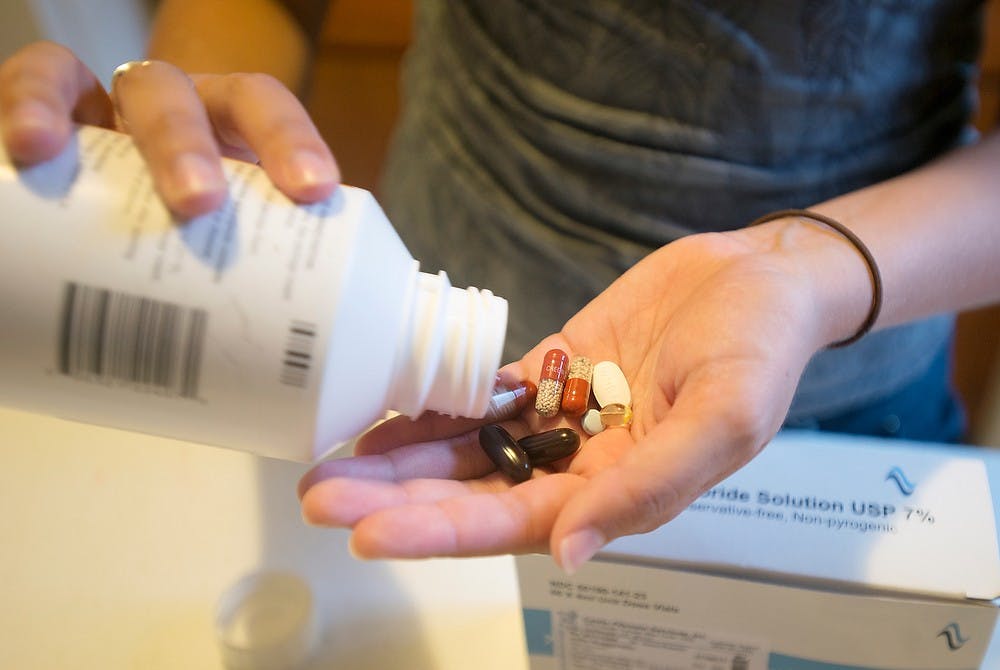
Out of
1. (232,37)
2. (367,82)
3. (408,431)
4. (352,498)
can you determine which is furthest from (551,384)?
(367,82)

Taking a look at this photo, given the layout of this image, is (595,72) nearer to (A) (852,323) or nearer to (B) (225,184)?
(A) (852,323)

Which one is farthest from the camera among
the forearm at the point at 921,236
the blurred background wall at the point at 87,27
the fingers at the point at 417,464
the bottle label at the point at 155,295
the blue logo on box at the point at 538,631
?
the blurred background wall at the point at 87,27

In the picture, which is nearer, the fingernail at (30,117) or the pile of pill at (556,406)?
the fingernail at (30,117)

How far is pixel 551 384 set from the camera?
0.68 meters

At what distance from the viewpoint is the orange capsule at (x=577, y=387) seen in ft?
2.17

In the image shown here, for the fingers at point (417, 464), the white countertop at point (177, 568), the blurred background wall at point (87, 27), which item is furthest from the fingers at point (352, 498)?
the blurred background wall at point (87, 27)

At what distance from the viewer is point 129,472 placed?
0.84 metres

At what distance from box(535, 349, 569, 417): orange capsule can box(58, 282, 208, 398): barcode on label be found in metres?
0.33

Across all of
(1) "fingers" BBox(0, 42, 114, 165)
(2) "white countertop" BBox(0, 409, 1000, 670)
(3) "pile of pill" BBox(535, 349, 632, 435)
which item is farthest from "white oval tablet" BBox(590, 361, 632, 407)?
(1) "fingers" BBox(0, 42, 114, 165)

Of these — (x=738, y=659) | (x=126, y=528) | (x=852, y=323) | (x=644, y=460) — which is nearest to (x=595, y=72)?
(x=852, y=323)

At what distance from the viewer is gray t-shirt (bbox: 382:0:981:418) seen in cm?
74

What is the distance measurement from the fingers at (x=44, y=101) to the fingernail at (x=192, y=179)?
70mm

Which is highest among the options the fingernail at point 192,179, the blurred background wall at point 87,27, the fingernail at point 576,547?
the blurred background wall at point 87,27

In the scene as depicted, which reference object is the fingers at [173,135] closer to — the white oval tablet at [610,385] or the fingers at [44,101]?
Result: the fingers at [44,101]
